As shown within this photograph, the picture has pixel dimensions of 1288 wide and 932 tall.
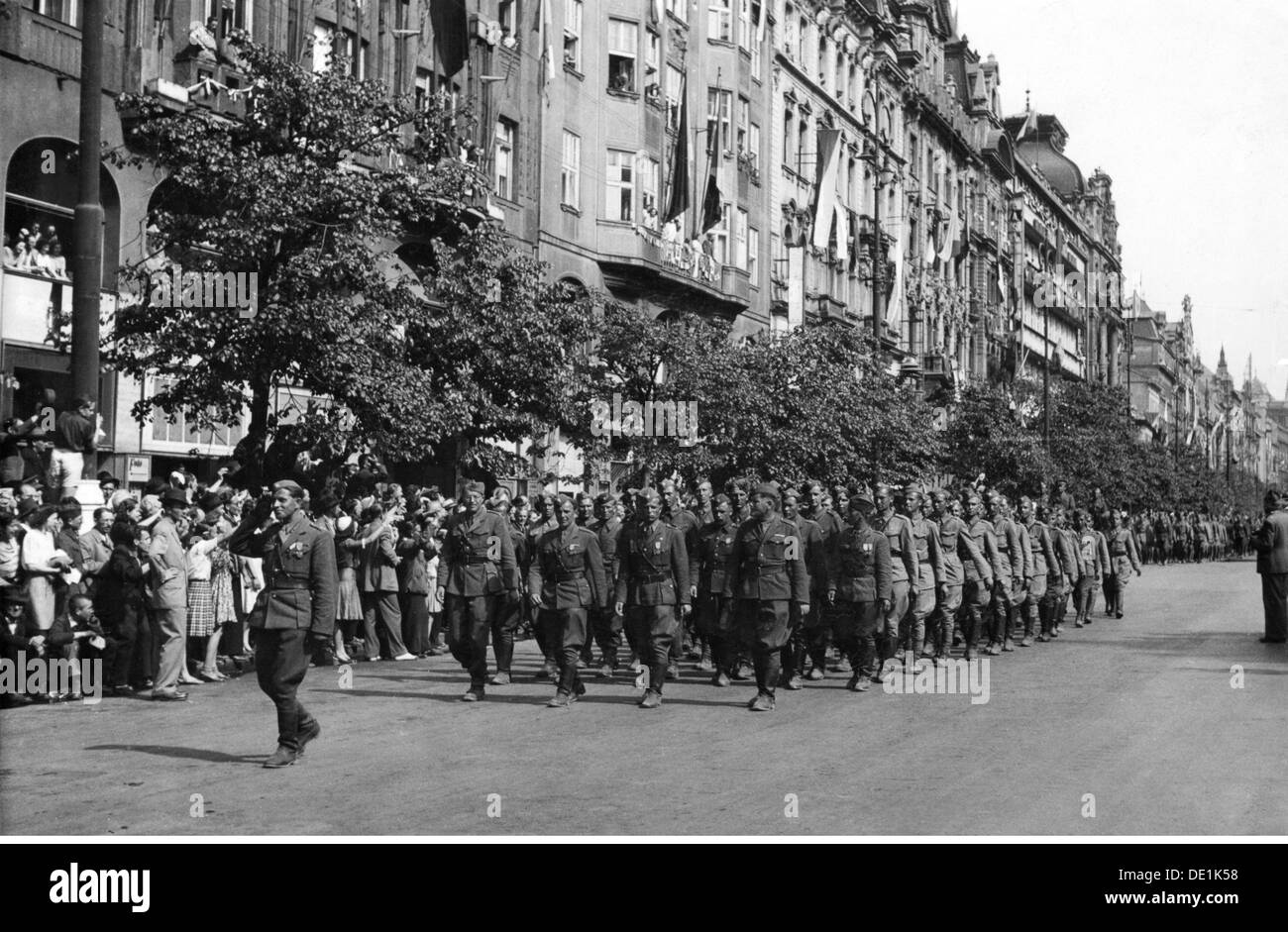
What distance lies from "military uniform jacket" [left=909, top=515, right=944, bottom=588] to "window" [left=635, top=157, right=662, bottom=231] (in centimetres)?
2143

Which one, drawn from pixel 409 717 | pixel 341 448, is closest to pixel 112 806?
pixel 409 717

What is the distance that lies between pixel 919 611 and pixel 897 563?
0.79 m

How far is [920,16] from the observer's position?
64.9 m

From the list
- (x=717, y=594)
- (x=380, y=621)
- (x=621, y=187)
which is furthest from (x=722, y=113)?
(x=717, y=594)

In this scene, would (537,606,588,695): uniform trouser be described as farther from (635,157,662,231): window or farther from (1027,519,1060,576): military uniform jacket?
(635,157,662,231): window

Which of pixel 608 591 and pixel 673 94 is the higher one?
pixel 673 94

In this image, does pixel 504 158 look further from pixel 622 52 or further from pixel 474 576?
pixel 474 576

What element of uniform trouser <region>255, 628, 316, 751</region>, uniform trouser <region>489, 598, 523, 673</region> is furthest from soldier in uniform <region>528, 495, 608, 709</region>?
uniform trouser <region>255, 628, 316, 751</region>

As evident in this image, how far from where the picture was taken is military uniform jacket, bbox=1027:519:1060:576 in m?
20.9

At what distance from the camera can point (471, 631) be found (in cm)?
1379

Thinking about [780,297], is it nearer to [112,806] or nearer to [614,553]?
[614,553]

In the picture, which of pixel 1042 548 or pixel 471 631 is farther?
pixel 1042 548

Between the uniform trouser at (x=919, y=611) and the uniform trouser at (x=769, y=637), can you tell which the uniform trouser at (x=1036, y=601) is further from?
the uniform trouser at (x=769, y=637)

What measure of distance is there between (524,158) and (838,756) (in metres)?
24.8
